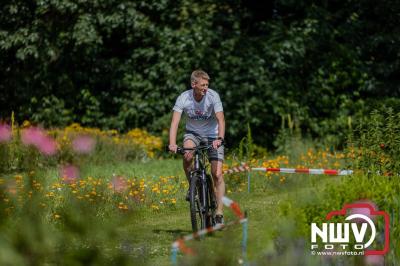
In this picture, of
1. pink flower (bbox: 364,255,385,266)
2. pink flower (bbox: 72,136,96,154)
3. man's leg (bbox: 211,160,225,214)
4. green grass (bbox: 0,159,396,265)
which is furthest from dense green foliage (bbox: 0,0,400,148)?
pink flower (bbox: 364,255,385,266)

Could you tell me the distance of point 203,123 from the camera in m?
7.68

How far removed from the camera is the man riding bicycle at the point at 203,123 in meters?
7.52

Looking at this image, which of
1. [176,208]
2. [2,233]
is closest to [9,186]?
[2,233]

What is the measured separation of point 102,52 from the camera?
1675 centimetres

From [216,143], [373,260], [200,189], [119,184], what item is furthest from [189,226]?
[373,260]

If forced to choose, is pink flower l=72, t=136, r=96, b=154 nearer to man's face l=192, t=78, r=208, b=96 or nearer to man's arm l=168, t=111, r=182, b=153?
man's arm l=168, t=111, r=182, b=153

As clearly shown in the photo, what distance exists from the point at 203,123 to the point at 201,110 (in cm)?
16

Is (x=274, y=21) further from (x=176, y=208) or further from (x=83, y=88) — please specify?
(x=176, y=208)

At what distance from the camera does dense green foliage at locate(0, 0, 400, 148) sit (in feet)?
50.5

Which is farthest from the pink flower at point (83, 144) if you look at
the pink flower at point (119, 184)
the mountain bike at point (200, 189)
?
the mountain bike at point (200, 189)

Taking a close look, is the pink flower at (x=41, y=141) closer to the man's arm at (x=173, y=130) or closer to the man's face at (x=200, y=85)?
the man's arm at (x=173, y=130)
